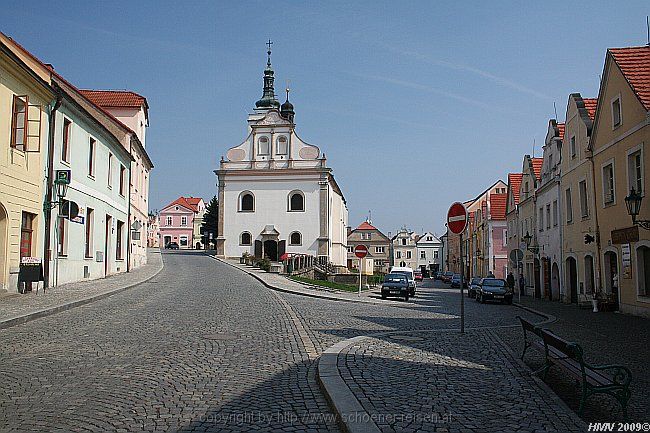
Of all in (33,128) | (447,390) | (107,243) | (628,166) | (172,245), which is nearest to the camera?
(447,390)

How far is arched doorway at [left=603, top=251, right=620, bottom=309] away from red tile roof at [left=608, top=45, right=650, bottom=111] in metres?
6.25

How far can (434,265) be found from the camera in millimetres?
130500

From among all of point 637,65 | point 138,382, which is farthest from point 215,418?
point 637,65

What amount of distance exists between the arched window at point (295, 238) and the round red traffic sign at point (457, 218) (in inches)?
2130

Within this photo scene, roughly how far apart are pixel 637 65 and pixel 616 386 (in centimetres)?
1961

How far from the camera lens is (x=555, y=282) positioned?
34.0m

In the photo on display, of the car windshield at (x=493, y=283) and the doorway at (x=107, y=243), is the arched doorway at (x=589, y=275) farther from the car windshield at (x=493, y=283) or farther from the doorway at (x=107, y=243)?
the doorway at (x=107, y=243)

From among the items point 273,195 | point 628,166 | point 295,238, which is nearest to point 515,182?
point 628,166

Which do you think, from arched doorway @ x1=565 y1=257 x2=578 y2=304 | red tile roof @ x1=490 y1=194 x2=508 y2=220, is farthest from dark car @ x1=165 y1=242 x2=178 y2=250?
arched doorway @ x1=565 y1=257 x2=578 y2=304

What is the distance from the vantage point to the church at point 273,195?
67375 millimetres

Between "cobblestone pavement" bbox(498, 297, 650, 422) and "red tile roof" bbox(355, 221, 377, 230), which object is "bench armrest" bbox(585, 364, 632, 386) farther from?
"red tile roof" bbox(355, 221, 377, 230)

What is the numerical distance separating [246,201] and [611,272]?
4848 cm

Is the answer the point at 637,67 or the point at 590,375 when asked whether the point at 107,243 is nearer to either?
the point at 637,67

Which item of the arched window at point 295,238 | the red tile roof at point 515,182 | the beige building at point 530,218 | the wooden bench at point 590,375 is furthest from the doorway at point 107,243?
the arched window at point 295,238
